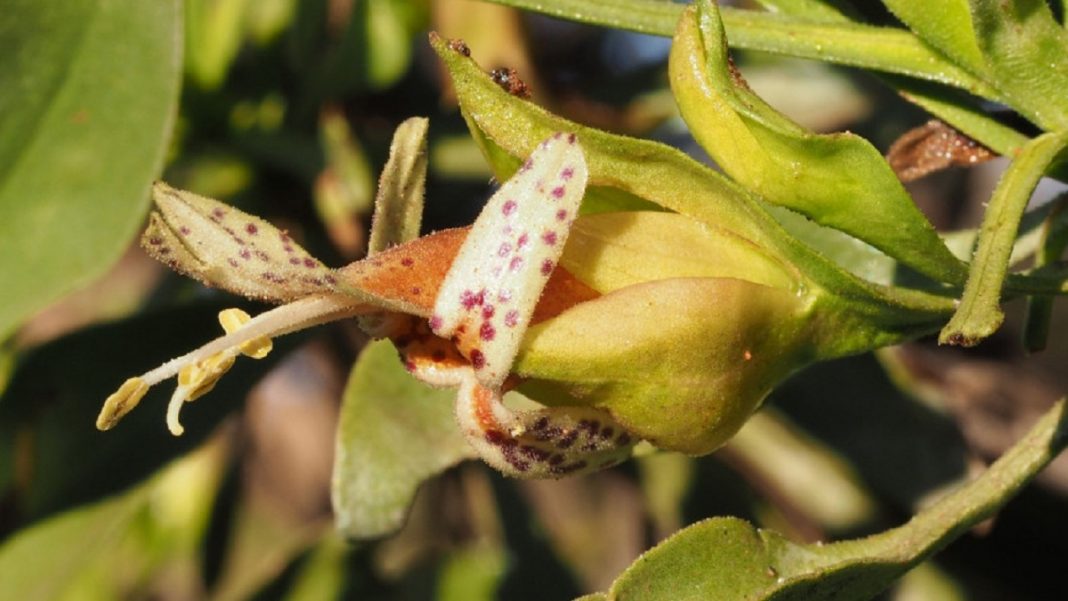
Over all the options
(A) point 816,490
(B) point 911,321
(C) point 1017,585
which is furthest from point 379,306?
(C) point 1017,585

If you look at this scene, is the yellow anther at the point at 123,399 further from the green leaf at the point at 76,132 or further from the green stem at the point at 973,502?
the green stem at the point at 973,502

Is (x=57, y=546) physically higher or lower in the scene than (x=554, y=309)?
lower

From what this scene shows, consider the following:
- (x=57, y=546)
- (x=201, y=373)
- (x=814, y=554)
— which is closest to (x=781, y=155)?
(x=814, y=554)

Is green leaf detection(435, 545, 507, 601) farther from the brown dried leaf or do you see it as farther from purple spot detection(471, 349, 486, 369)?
purple spot detection(471, 349, 486, 369)

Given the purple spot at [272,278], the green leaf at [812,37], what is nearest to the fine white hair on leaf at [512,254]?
the purple spot at [272,278]

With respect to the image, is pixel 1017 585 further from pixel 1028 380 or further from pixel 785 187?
pixel 785 187

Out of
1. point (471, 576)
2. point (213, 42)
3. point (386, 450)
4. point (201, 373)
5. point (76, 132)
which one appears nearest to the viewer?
point (201, 373)

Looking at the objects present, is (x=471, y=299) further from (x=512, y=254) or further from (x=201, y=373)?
(x=201, y=373)
